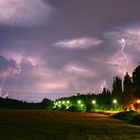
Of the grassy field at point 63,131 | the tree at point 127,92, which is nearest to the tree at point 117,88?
the tree at point 127,92

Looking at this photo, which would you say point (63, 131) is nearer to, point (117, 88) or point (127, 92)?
point (127, 92)

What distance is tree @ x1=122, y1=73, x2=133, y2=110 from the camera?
109 metres

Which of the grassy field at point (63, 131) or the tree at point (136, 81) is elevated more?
the tree at point (136, 81)

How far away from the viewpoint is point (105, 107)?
134500mm

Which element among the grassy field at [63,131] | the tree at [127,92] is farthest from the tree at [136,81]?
the grassy field at [63,131]

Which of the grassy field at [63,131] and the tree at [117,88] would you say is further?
the tree at [117,88]

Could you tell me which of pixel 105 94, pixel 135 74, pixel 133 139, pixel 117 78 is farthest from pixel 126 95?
pixel 133 139

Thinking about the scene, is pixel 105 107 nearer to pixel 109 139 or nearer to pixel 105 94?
pixel 105 94

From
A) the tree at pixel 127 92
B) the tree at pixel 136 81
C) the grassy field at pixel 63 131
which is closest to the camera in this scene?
the grassy field at pixel 63 131

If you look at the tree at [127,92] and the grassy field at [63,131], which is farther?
the tree at [127,92]

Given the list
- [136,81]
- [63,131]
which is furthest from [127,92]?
[63,131]

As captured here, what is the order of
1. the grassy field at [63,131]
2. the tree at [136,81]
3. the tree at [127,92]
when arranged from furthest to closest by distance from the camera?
the tree at [127,92] → the tree at [136,81] → the grassy field at [63,131]

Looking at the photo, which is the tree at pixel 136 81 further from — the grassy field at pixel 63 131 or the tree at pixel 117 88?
the grassy field at pixel 63 131

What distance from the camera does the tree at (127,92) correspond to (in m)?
109
